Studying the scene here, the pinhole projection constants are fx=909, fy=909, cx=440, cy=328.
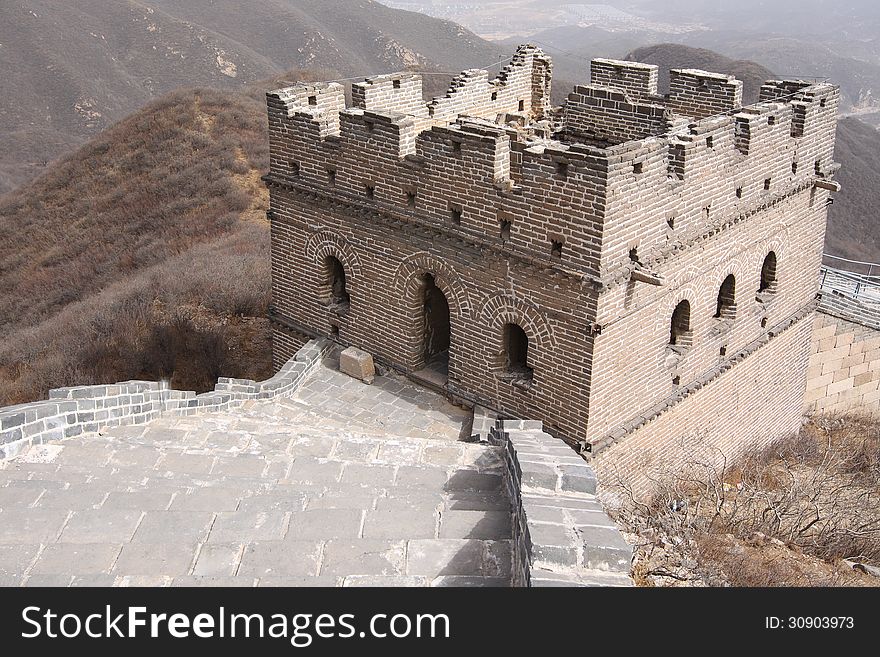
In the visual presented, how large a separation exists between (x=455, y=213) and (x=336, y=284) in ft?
10.1

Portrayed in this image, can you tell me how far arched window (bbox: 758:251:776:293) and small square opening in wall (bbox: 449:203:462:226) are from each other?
195 inches

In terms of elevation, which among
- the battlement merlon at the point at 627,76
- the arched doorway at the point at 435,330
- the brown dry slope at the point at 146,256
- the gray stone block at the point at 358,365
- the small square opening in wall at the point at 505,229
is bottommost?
the brown dry slope at the point at 146,256

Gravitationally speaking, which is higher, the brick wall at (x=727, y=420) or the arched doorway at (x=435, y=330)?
the arched doorway at (x=435, y=330)

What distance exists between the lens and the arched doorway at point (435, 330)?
40.5 ft

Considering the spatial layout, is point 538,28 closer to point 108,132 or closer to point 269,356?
point 108,132

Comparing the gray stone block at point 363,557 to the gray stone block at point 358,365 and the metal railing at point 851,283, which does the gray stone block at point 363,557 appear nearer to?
the gray stone block at point 358,365

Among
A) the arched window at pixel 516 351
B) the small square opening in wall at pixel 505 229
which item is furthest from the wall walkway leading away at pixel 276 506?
the small square opening in wall at pixel 505 229

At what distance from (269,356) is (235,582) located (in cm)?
1113

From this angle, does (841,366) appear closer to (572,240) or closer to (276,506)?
(572,240)

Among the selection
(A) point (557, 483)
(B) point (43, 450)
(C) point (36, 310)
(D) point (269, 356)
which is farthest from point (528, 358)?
(C) point (36, 310)

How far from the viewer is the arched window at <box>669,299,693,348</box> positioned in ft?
38.3

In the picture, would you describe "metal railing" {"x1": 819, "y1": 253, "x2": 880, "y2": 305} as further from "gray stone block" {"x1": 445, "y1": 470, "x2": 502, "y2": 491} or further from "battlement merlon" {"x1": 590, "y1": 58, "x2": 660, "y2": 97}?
"gray stone block" {"x1": 445, "y1": 470, "x2": 502, "y2": 491}

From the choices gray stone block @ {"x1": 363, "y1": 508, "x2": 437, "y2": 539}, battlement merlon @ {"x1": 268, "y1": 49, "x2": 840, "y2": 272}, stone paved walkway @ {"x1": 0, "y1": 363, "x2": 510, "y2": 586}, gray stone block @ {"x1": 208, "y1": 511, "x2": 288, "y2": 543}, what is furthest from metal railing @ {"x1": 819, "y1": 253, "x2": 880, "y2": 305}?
gray stone block @ {"x1": 208, "y1": 511, "x2": 288, "y2": 543}

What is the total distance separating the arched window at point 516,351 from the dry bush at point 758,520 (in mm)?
1804
